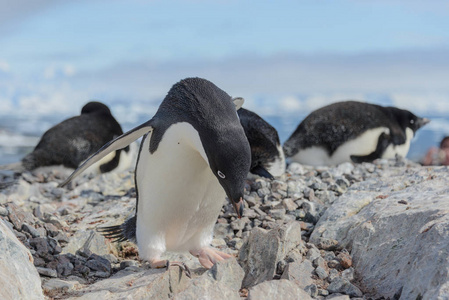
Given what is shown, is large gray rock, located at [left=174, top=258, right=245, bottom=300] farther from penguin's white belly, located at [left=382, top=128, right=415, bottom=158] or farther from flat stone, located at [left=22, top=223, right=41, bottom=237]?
penguin's white belly, located at [left=382, top=128, right=415, bottom=158]

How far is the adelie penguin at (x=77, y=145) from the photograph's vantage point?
8820 mm

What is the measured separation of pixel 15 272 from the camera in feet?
9.56

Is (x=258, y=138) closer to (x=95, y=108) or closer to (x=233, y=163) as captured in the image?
(x=233, y=163)

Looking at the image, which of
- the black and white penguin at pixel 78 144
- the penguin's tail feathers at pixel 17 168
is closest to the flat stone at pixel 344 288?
the black and white penguin at pixel 78 144

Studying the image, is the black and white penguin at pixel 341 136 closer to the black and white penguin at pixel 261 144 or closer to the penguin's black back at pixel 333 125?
the penguin's black back at pixel 333 125

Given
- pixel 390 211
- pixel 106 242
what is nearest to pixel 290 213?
pixel 390 211

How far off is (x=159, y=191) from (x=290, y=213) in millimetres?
1652

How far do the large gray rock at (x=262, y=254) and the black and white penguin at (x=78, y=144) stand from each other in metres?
5.81

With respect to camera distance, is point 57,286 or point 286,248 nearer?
point 57,286

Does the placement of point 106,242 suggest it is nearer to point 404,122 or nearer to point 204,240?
point 204,240

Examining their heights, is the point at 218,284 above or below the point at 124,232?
above

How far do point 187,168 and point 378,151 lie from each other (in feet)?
21.1

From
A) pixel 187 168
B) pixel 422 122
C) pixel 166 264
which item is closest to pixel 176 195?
pixel 187 168

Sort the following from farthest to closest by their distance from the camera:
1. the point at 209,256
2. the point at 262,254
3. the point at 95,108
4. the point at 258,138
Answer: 1. the point at 95,108
2. the point at 258,138
3. the point at 209,256
4. the point at 262,254
